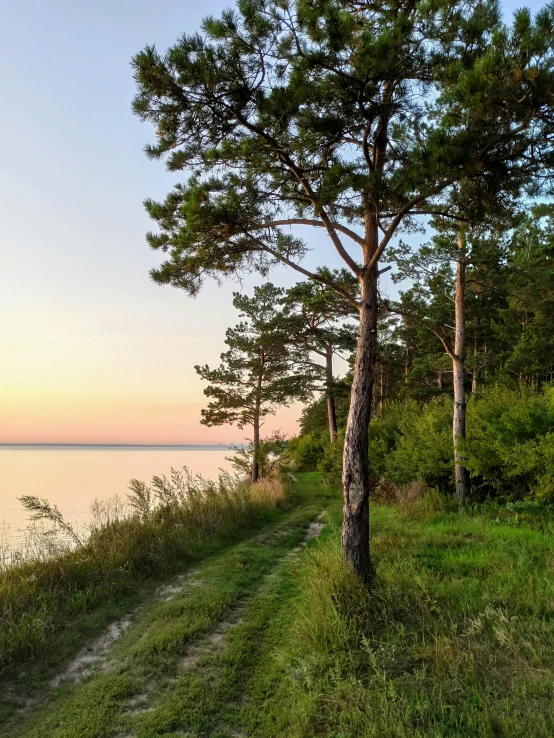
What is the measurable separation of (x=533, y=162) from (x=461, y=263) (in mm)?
6526

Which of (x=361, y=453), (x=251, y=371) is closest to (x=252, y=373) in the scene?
(x=251, y=371)

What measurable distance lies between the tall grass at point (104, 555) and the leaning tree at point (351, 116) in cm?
364

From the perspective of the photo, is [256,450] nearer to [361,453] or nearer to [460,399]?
[460,399]

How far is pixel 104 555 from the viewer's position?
7.07 m

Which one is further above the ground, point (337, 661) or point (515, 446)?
point (515, 446)

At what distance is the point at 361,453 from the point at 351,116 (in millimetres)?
4186

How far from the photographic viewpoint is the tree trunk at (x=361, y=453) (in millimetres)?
5383

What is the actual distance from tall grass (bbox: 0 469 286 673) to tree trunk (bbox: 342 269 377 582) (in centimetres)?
344

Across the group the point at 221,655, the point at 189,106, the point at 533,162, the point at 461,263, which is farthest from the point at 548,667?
the point at 461,263

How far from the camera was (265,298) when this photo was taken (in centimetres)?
2252

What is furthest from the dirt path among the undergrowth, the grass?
the undergrowth

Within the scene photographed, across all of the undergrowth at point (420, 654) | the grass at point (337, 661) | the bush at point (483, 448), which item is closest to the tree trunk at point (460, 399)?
the bush at point (483, 448)

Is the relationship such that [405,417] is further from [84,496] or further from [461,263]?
[84,496]

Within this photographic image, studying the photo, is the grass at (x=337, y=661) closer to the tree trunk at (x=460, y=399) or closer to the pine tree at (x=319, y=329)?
the tree trunk at (x=460, y=399)
